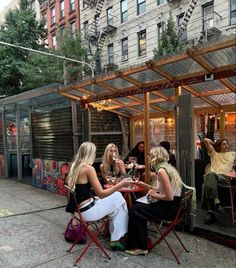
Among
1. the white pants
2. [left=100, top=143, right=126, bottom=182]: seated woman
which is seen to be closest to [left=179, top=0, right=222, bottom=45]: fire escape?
[left=100, top=143, right=126, bottom=182]: seated woman

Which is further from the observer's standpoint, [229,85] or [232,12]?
[232,12]

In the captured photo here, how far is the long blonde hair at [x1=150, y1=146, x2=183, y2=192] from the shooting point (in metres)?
3.80

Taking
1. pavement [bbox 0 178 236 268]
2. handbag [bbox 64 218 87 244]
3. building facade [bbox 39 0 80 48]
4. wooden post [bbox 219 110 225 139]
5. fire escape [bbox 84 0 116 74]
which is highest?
building facade [bbox 39 0 80 48]

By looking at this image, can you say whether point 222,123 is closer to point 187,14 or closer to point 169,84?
point 169,84

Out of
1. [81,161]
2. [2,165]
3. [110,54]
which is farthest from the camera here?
[110,54]

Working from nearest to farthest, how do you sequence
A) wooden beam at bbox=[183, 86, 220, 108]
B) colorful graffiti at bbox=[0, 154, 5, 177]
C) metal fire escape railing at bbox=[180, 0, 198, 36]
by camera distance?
wooden beam at bbox=[183, 86, 220, 108]
colorful graffiti at bbox=[0, 154, 5, 177]
metal fire escape railing at bbox=[180, 0, 198, 36]

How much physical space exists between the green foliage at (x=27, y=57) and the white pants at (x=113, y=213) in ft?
41.1

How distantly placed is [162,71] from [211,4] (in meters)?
13.6

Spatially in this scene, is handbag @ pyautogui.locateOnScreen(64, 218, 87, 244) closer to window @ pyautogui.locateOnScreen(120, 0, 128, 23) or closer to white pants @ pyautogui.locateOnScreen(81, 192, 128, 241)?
white pants @ pyautogui.locateOnScreen(81, 192, 128, 241)

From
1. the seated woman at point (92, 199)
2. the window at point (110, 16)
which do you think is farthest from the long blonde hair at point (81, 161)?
the window at point (110, 16)

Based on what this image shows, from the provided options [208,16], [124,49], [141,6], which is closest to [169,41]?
[208,16]

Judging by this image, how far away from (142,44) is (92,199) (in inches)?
684

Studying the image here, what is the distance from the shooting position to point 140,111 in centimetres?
772

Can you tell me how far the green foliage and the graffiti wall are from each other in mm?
7649
